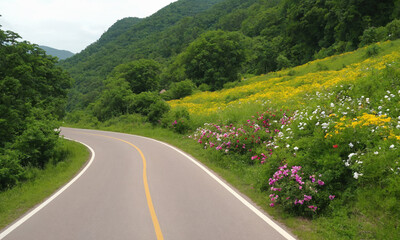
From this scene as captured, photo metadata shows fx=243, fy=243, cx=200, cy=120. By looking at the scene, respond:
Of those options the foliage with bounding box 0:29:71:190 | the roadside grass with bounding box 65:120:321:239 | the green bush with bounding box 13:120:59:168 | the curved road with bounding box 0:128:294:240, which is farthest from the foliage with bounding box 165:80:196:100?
the curved road with bounding box 0:128:294:240

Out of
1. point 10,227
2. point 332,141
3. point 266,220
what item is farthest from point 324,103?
point 10,227

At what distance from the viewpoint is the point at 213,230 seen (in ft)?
15.1

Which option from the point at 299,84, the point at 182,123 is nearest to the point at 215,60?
the point at 299,84

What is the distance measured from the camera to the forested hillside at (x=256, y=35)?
119 ft

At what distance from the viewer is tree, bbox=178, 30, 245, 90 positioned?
46.6 m

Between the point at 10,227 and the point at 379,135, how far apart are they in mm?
8158

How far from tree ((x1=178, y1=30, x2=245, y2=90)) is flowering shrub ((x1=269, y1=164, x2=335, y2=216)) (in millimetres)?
41552

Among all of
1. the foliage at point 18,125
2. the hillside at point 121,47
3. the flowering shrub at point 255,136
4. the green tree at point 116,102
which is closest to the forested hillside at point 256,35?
the hillside at point 121,47

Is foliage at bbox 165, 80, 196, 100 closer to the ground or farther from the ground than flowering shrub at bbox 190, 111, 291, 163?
farther from the ground

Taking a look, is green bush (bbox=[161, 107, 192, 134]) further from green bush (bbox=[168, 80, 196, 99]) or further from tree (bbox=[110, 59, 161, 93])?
tree (bbox=[110, 59, 161, 93])

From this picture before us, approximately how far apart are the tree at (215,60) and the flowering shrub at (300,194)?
41.6 metres

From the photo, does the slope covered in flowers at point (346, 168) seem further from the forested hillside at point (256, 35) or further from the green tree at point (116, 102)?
the green tree at point (116, 102)

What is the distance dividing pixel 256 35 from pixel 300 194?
96481mm

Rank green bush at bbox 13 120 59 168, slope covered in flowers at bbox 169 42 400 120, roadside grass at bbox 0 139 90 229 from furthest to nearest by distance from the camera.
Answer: slope covered in flowers at bbox 169 42 400 120 → green bush at bbox 13 120 59 168 → roadside grass at bbox 0 139 90 229
